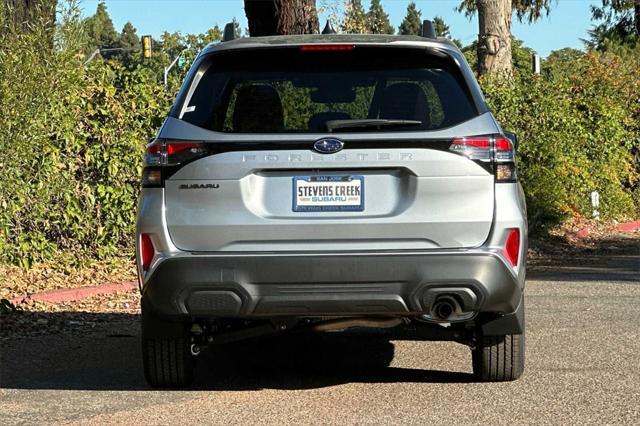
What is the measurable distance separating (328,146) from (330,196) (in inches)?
9.9

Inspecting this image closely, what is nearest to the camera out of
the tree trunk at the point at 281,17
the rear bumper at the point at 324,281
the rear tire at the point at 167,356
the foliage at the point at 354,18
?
the rear bumper at the point at 324,281

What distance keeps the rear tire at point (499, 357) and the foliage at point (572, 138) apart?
37.9 feet

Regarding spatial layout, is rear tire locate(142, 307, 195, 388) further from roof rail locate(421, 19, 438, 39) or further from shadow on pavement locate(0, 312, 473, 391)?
roof rail locate(421, 19, 438, 39)

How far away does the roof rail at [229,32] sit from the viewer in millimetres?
7781

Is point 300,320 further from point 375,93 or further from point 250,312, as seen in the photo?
point 375,93

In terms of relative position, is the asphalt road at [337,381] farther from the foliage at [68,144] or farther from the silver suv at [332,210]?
the foliage at [68,144]

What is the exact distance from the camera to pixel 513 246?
7.00m


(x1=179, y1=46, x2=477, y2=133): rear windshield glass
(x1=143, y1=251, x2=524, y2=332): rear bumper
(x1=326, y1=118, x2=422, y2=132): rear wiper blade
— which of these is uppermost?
(x1=179, y1=46, x2=477, y2=133): rear windshield glass

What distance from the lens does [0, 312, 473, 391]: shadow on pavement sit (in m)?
8.00

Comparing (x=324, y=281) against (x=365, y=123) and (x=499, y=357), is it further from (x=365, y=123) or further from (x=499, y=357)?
(x=499, y=357)

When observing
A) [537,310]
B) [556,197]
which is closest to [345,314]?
[537,310]

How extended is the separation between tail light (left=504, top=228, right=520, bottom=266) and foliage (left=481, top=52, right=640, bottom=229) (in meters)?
12.2

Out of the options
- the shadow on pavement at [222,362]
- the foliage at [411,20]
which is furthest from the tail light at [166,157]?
the foliage at [411,20]

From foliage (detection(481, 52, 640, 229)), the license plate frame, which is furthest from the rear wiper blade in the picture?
foliage (detection(481, 52, 640, 229))
